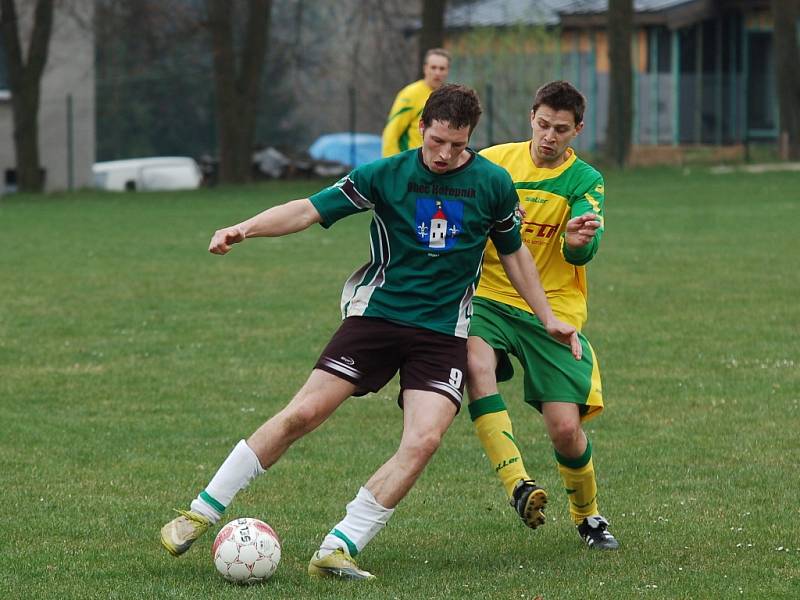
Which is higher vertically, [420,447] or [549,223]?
[549,223]

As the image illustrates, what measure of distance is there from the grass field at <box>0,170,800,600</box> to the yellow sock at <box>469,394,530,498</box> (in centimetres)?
35

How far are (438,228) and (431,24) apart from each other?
84.4 feet

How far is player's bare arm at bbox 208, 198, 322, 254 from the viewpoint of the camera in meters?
4.99

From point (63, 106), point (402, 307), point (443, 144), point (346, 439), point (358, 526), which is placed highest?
point (63, 106)

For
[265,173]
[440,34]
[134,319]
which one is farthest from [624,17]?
[134,319]

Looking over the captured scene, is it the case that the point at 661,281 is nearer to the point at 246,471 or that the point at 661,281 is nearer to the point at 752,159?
the point at 246,471

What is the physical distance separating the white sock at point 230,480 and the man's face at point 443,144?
1.27m

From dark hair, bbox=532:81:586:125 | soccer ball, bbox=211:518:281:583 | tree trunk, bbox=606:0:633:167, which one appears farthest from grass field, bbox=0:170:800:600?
tree trunk, bbox=606:0:633:167

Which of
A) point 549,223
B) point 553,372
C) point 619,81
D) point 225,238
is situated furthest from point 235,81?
point 225,238

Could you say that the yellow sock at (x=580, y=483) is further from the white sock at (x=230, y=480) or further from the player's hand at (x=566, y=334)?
the white sock at (x=230, y=480)

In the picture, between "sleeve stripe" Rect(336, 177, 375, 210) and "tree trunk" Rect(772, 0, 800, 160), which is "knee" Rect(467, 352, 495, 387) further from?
"tree trunk" Rect(772, 0, 800, 160)

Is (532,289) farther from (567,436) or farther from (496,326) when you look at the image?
(567,436)

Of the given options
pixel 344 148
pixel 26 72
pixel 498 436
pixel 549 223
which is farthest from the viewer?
pixel 344 148

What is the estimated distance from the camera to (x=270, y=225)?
515cm
